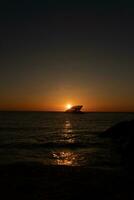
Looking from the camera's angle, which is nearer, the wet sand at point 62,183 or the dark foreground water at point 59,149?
the wet sand at point 62,183

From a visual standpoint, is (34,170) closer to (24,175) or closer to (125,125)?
(24,175)

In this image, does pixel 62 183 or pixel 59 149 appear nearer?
pixel 62 183

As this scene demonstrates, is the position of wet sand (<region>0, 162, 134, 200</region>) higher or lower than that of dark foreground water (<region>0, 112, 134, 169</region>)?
higher

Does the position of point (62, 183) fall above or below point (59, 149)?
above

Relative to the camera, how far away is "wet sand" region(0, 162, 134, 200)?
9672mm

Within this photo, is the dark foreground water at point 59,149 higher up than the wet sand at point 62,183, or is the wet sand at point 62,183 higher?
the wet sand at point 62,183

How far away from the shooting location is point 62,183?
11406 millimetres

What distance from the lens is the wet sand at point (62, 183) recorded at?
967 cm

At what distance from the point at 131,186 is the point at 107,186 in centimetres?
107

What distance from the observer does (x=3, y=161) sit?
58.4 ft

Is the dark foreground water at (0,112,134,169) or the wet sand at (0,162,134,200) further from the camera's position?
the dark foreground water at (0,112,134,169)

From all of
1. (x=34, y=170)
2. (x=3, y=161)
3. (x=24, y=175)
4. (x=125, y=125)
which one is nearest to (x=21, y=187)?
(x=24, y=175)

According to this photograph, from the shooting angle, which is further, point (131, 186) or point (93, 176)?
point (93, 176)

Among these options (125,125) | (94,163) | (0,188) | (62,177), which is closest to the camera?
(0,188)
